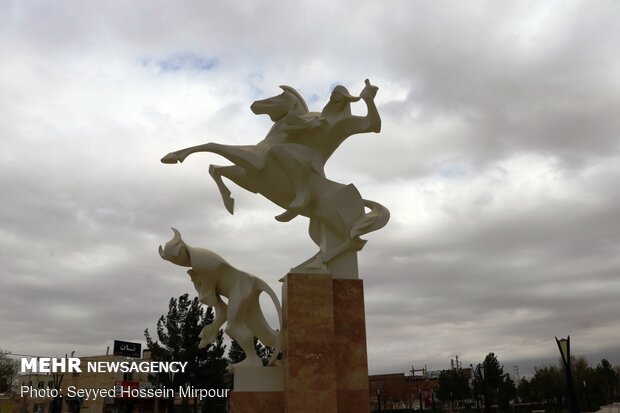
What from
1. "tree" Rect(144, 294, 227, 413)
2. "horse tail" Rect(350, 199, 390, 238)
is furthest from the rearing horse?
"tree" Rect(144, 294, 227, 413)

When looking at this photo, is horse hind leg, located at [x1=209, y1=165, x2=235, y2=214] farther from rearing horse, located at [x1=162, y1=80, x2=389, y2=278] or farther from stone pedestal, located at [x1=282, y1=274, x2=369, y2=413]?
stone pedestal, located at [x1=282, y1=274, x2=369, y2=413]

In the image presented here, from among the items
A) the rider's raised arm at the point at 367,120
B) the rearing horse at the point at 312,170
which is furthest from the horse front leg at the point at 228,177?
the rider's raised arm at the point at 367,120

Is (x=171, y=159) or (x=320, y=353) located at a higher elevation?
(x=171, y=159)

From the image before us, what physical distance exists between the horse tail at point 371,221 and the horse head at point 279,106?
2505mm

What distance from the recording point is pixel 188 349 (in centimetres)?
3036

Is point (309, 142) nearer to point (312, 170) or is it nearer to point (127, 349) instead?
point (312, 170)

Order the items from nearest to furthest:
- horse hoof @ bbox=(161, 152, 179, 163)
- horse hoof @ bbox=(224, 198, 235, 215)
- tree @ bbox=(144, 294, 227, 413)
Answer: horse hoof @ bbox=(161, 152, 179, 163)
horse hoof @ bbox=(224, 198, 235, 215)
tree @ bbox=(144, 294, 227, 413)

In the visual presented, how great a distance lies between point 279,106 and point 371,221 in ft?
9.80

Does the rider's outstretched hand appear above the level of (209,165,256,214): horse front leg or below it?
above

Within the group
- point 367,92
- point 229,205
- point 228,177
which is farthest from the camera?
point 228,177

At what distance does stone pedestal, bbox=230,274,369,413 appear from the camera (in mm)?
9578

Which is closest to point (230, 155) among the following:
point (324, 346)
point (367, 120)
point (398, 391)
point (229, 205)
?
point (229, 205)

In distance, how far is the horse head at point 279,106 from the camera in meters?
11.4

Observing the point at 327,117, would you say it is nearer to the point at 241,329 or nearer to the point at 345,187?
the point at 345,187
